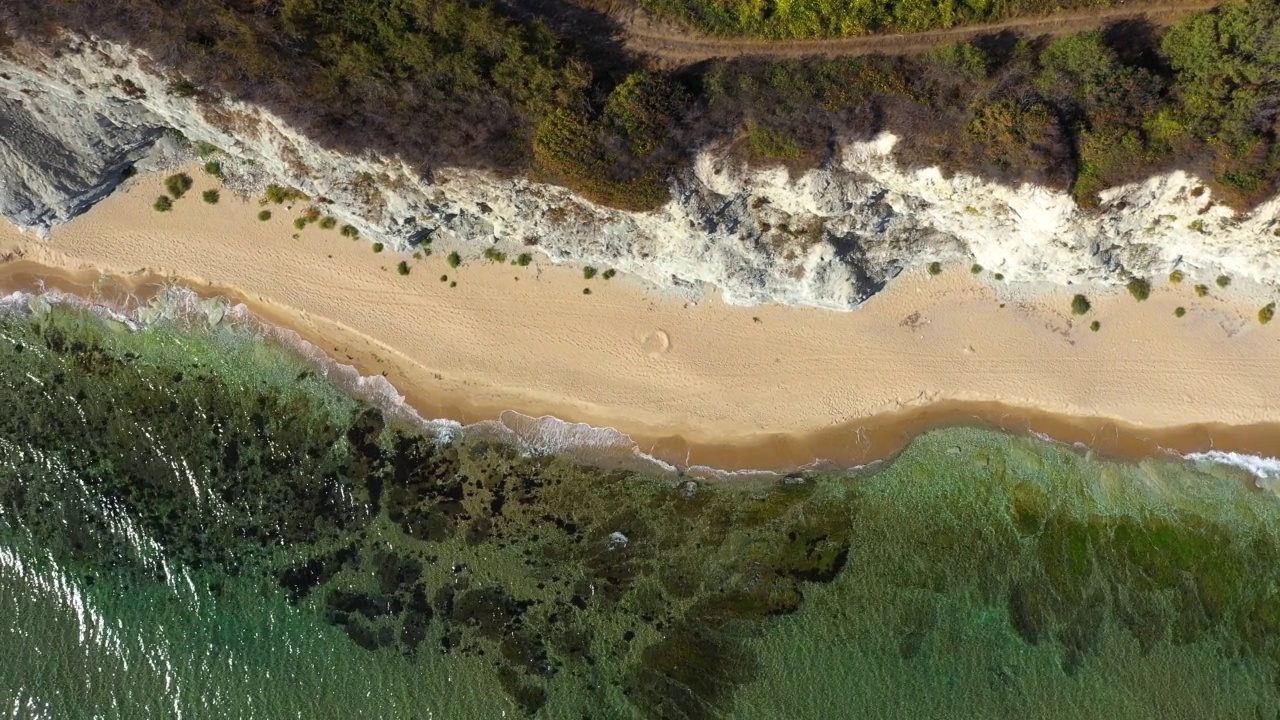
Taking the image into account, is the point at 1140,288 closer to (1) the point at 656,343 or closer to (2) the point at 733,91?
(2) the point at 733,91

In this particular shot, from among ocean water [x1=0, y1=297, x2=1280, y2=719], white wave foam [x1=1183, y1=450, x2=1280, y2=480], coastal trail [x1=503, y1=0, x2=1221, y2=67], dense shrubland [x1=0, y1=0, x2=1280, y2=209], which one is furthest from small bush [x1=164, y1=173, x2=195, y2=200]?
white wave foam [x1=1183, y1=450, x2=1280, y2=480]

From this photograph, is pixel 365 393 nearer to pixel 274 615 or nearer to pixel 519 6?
pixel 274 615

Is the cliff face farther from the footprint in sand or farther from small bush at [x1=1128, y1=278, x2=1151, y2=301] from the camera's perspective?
the footprint in sand

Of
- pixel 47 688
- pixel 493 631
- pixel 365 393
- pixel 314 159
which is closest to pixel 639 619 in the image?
pixel 493 631

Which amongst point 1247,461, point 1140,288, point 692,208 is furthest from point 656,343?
point 1247,461

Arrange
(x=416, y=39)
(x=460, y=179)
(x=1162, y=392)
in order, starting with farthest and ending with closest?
(x=1162, y=392) → (x=460, y=179) → (x=416, y=39)

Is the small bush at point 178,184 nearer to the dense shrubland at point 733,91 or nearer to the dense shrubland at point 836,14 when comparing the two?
the dense shrubland at point 733,91

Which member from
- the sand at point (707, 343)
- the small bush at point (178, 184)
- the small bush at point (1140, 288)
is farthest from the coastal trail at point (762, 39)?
the small bush at point (178, 184)
